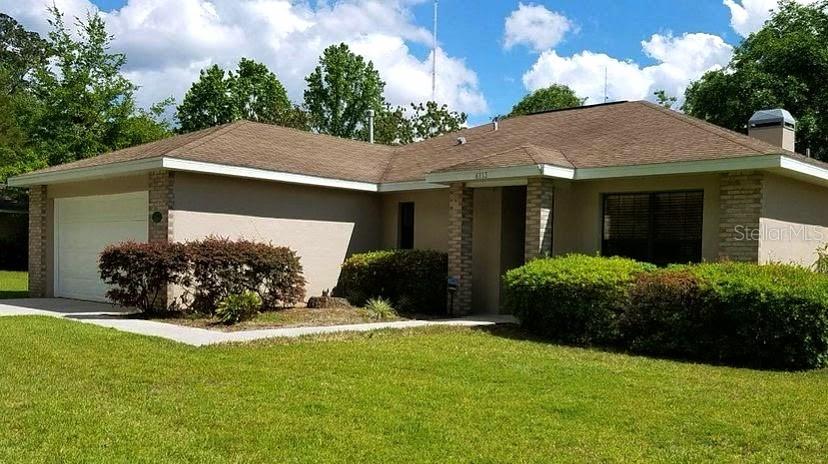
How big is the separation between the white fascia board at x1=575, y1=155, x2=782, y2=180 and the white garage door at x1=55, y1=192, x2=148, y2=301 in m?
9.20

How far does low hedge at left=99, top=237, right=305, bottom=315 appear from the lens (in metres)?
12.2

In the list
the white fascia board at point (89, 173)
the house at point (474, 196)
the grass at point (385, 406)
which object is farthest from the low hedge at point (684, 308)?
the white fascia board at point (89, 173)

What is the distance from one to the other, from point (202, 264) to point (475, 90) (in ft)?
86.2

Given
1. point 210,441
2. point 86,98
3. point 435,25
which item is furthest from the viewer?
point 86,98

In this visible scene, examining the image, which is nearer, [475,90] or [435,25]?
[435,25]

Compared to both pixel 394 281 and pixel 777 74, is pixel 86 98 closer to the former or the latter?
pixel 394 281

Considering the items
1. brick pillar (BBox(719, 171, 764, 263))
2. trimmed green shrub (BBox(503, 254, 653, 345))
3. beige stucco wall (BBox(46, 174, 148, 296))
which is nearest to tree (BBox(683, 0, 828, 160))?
brick pillar (BBox(719, 171, 764, 263))

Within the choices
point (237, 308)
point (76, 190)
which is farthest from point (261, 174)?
point (76, 190)

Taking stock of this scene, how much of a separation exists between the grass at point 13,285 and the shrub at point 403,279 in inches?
345

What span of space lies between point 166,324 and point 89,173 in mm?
5243

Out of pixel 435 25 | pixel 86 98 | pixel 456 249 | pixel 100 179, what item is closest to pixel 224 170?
pixel 100 179

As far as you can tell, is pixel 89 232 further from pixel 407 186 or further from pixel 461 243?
pixel 461 243

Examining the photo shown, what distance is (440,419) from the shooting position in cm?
568

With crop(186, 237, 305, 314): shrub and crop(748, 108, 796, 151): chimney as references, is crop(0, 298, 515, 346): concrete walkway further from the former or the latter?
crop(748, 108, 796, 151): chimney
